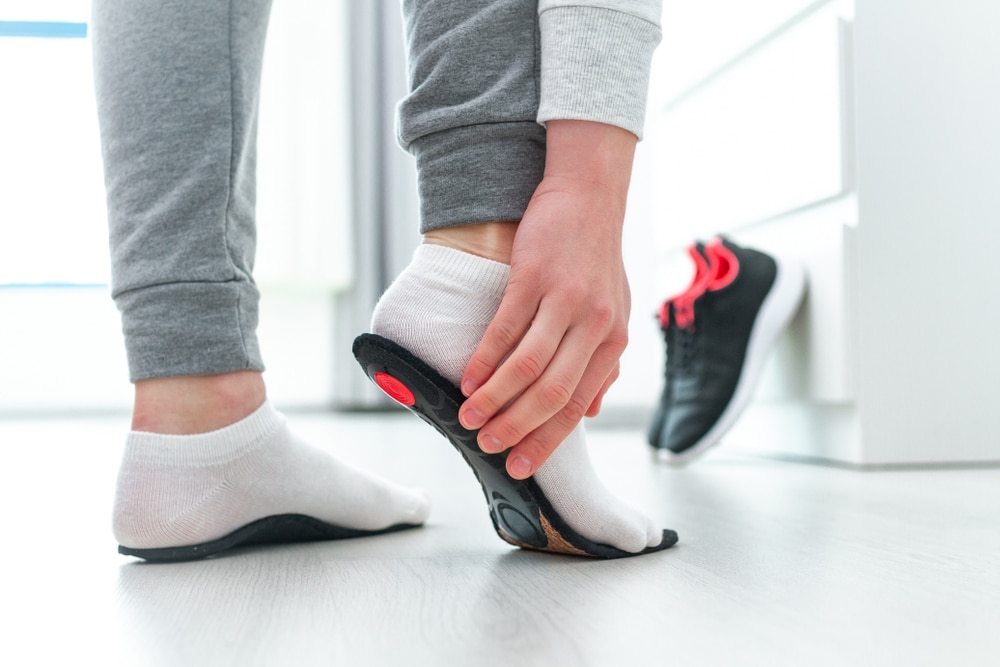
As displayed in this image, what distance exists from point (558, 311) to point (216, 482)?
1.00ft

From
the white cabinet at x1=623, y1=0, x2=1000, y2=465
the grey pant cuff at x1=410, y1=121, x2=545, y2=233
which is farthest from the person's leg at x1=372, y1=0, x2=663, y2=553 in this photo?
the white cabinet at x1=623, y1=0, x2=1000, y2=465

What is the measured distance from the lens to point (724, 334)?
1397 millimetres

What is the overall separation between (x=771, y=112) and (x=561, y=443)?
104cm

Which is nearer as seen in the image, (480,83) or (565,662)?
(565,662)

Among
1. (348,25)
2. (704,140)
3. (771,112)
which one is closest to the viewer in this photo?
(771,112)

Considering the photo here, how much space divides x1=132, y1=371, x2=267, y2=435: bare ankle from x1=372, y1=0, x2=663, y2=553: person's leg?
135mm

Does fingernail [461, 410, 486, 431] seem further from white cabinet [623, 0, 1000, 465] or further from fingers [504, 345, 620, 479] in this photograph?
white cabinet [623, 0, 1000, 465]

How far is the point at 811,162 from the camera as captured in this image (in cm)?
136

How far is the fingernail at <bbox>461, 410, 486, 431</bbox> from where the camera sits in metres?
0.56

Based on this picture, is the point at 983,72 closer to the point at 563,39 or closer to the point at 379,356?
the point at 563,39

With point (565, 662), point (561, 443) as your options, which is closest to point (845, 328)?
point (561, 443)

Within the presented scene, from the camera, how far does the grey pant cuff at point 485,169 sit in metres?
0.59

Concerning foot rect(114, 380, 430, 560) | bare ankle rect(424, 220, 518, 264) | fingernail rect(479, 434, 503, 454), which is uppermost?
bare ankle rect(424, 220, 518, 264)

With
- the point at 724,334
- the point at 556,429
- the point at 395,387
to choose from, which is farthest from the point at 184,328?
the point at 724,334
